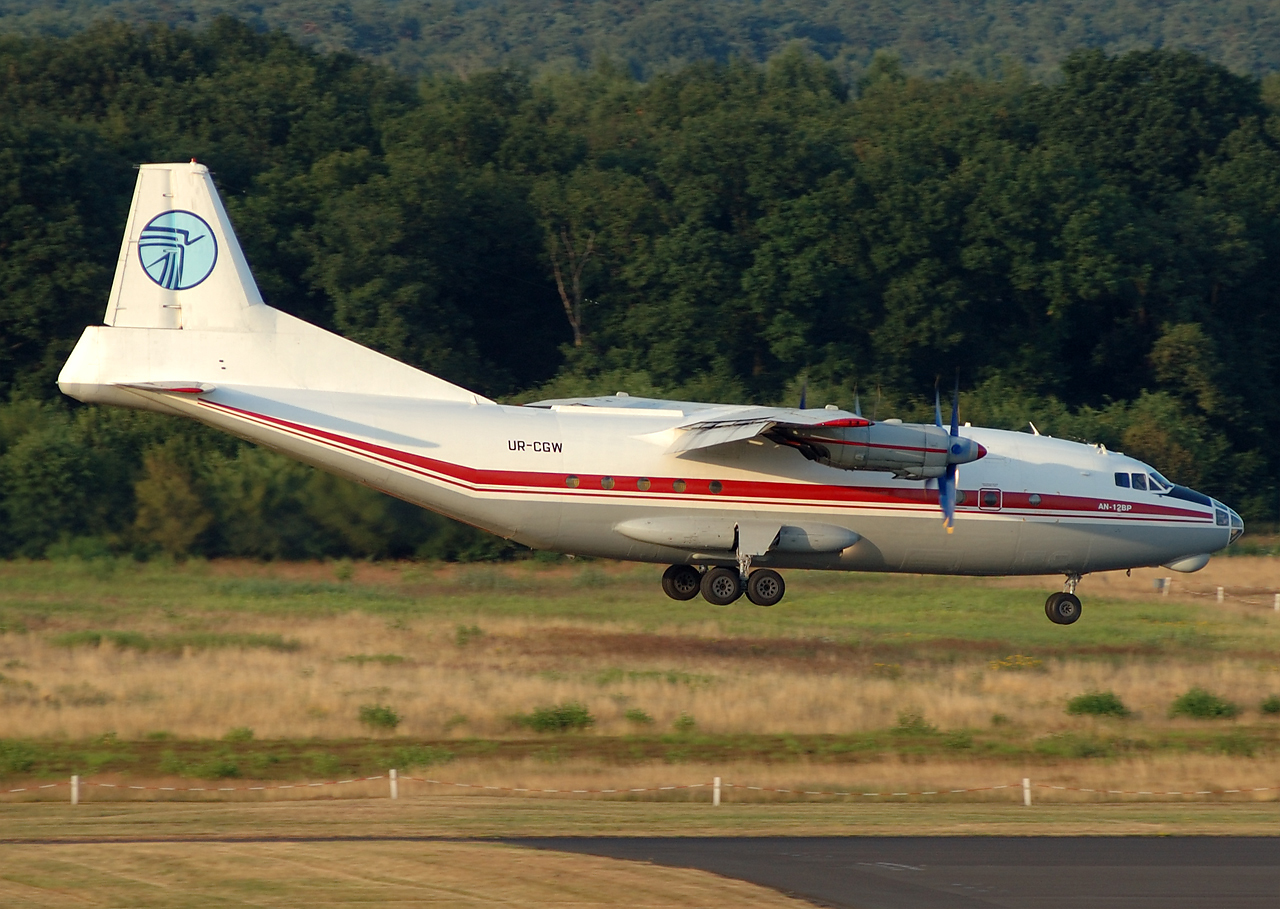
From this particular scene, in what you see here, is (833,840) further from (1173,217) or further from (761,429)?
(1173,217)

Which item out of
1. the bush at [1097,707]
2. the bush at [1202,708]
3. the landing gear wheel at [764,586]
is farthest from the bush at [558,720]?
the bush at [1202,708]

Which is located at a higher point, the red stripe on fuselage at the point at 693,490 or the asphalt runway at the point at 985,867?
the red stripe on fuselage at the point at 693,490

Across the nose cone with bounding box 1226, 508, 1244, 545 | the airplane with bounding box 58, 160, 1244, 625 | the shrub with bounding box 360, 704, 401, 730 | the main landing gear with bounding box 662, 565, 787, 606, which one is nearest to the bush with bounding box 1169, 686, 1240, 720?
the nose cone with bounding box 1226, 508, 1244, 545

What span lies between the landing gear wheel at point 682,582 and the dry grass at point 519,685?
3180 mm

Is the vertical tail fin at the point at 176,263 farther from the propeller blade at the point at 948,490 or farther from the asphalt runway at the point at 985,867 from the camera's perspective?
the propeller blade at the point at 948,490

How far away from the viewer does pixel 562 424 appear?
91.4ft

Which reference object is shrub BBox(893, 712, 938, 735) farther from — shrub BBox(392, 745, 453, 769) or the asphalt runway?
the asphalt runway

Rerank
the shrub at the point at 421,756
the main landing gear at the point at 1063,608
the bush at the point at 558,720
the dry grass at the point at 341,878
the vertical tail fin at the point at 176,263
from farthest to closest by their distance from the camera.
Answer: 1. the bush at the point at 558,720
2. the main landing gear at the point at 1063,608
3. the shrub at the point at 421,756
4. the vertical tail fin at the point at 176,263
5. the dry grass at the point at 341,878

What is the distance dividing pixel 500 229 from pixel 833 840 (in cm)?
4651

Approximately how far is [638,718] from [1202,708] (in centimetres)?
1151

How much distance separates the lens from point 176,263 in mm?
28062

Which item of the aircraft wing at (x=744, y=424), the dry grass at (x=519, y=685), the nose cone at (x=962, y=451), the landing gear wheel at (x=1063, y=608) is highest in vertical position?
the aircraft wing at (x=744, y=424)

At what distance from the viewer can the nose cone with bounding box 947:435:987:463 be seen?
88.5 feet

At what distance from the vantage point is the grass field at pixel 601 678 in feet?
96.2
